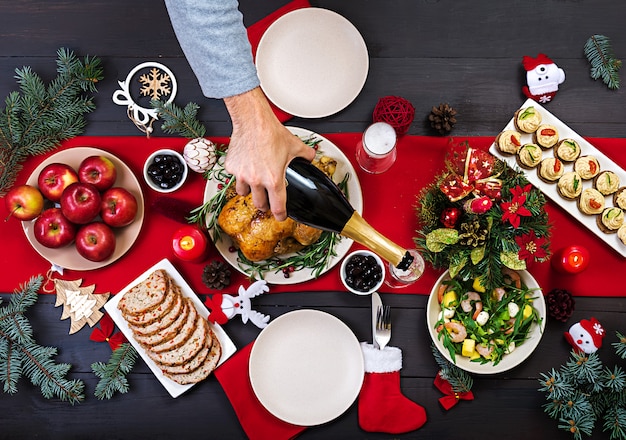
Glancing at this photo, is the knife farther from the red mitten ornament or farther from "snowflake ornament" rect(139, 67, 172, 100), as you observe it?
"snowflake ornament" rect(139, 67, 172, 100)

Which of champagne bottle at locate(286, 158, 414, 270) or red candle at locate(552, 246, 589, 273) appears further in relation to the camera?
red candle at locate(552, 246, 589, 273)

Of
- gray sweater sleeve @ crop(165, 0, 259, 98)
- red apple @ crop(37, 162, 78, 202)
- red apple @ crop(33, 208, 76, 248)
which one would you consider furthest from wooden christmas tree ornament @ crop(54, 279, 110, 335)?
gray sweater sleeve @ crop(165, 0, 259, 98)

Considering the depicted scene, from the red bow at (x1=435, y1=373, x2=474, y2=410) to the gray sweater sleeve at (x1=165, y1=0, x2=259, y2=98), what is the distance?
952mm

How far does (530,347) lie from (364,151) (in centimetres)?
66

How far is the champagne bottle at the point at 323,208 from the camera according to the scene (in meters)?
1.00

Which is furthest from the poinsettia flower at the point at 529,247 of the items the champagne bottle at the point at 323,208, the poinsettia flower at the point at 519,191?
the champagne bottle at the point at 323,208

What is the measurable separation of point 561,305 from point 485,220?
35 centimetres

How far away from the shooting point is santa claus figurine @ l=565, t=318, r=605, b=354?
1363 mm

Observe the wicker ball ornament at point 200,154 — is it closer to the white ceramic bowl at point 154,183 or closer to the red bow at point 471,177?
the white ceramic bowl at point 154,183

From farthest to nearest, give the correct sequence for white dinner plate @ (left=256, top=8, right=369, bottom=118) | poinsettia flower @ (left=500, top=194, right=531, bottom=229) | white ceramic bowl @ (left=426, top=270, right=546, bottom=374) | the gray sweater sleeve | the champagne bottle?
white dinner plate @ (left=256, top=8, right=369, bottom=118) < white ceramic bowl @ (left=426, top=270, right=546, bottom=374) < poinsettia flower @ (left=500, top=194, right=531, bottom=229) < the champagne bottle < the gray sweater sleeve

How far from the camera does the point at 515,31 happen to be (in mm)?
1485

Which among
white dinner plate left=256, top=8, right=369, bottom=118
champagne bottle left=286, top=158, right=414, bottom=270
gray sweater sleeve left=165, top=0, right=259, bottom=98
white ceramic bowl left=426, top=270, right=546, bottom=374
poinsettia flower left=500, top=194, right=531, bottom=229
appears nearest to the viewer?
gray sweater sleeve left=165, top=0, right=259, bottom=98

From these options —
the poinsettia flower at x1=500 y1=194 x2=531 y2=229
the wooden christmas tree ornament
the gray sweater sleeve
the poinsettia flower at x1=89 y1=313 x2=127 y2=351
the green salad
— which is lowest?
the poinsettia flower at x1=89 y1=313 x2=127 y2=351

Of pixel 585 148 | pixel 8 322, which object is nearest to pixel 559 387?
pixel 585 148
